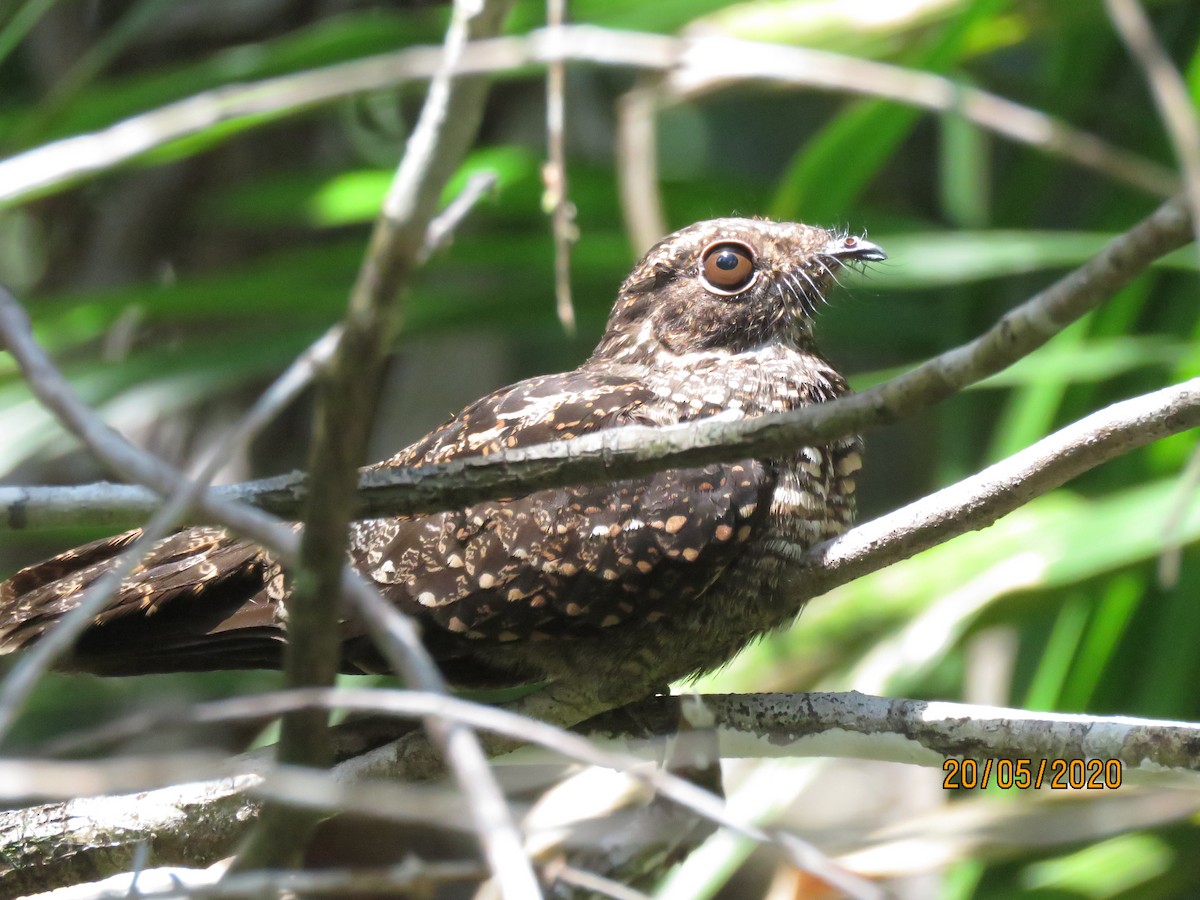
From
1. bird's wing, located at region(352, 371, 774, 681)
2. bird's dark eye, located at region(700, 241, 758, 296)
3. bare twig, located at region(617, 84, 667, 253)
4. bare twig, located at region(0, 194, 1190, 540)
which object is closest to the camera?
bare twig, located at region(0, 194, 1190, 540)

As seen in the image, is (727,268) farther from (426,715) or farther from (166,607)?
(426,715)

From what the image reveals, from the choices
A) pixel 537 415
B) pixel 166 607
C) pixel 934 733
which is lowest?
pixel 934 733

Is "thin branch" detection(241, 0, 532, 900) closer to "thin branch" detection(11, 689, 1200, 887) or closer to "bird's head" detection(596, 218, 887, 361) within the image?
"thin branch" detection(11, 689, 1200, 887)

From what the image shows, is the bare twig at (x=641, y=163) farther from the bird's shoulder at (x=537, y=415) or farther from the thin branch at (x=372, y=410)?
the thin branch at (x=372, y=410)

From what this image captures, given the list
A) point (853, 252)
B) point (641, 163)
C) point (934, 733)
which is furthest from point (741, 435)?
point (641, 163)

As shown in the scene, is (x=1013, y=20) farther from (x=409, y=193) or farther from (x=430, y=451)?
(x=409, y=193)

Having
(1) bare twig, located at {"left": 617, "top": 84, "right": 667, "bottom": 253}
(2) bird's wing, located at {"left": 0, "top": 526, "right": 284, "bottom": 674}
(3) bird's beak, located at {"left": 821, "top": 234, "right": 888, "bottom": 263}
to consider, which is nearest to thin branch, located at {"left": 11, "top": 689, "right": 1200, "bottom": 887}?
(2) bird's wing, located at {"left": 0, "top": 526, "right": 284, "bottom": 674}

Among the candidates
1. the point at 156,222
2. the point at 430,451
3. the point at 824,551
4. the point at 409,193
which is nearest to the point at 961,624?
the point at 824,551

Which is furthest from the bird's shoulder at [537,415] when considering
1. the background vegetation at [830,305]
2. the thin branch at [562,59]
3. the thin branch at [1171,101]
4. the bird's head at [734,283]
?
the thin branch at [1171,101]
